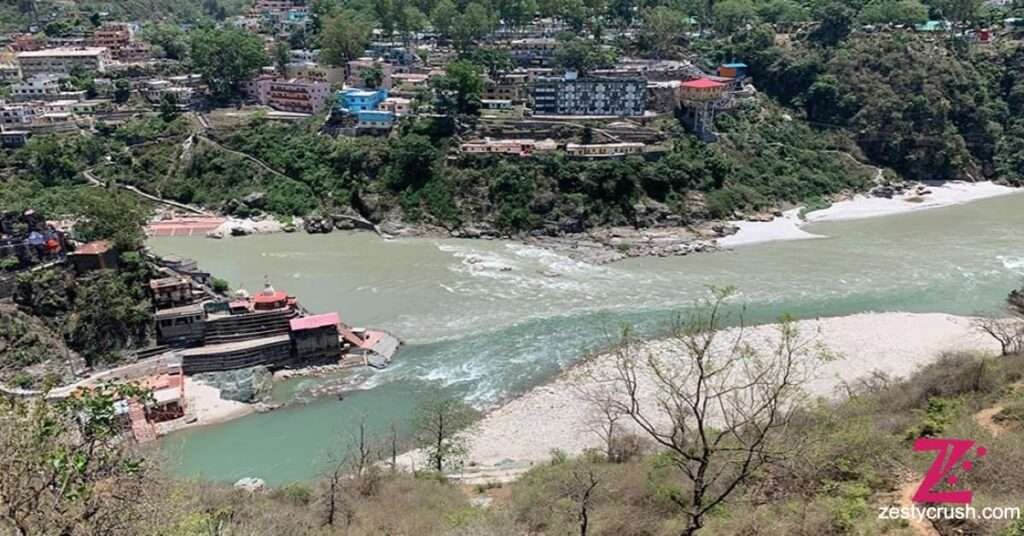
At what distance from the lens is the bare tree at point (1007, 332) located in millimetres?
20328

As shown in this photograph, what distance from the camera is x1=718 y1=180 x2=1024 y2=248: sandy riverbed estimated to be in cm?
3831

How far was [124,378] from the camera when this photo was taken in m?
23.2

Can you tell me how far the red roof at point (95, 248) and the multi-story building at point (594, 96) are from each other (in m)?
27.9

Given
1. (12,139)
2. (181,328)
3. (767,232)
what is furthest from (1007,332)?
(12,139)

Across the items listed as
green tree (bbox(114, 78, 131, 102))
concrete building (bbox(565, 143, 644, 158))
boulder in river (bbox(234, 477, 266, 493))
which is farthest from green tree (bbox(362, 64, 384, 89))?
boulder in river (bbox(234, 477, 266, 493))

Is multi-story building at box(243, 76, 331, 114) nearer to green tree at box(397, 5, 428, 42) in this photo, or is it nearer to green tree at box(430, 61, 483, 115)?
green tree at box(430, 61, 483, 115)

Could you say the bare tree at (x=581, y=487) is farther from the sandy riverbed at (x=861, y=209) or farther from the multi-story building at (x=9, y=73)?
the multi-story building at (x=9, y=73)

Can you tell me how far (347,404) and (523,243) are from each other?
17325 millimetres

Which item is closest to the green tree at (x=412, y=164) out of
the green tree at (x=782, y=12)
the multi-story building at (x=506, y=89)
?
the multi-story building at (x=506, y=89)

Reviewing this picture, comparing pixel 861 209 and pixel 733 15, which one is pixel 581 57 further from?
pixel 861 209

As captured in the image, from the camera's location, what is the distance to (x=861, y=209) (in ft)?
141

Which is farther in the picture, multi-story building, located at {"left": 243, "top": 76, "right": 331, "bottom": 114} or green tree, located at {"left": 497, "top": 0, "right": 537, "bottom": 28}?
green tree, located at {"left": 497, "top": 0, "right": 537, "bottom": 28}

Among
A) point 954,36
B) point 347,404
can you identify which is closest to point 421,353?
point 347,404

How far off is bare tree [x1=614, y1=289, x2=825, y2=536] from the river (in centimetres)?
369
